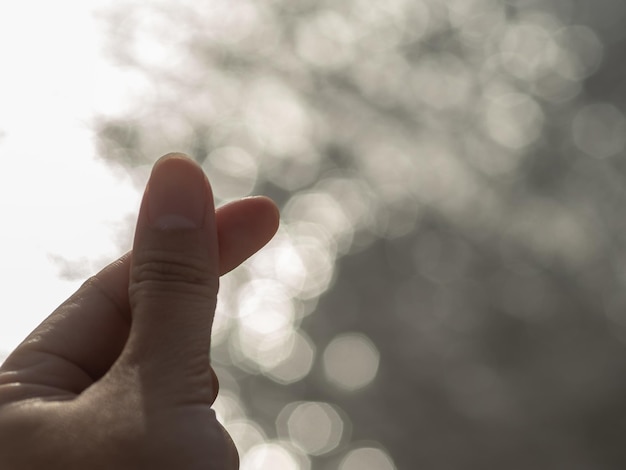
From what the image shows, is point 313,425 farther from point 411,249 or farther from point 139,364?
point 139,364

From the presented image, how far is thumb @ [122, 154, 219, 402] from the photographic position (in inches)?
80.3

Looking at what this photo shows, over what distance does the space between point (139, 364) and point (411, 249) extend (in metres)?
10.8

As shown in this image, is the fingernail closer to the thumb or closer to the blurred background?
the thumb

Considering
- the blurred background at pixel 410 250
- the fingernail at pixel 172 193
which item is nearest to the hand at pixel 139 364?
the fingernail at pixel 172 193

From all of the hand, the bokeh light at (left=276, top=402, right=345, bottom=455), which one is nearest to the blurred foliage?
the bokeh light at (left=276, top=402, right=345, bottom=455)

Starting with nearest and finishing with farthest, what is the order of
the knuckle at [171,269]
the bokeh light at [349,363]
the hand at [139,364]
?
the hand at [139,364] → the knuckle at [171,269] → the bokeh light at [349,363]

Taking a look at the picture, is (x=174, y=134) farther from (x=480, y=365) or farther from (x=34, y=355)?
(x=480, y=365)

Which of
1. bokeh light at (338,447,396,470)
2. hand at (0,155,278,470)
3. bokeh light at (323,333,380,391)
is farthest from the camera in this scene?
bokeh light at (323,333,380,391)

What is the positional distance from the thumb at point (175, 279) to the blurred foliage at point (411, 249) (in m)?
7.69

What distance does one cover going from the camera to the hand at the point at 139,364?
1.96 m

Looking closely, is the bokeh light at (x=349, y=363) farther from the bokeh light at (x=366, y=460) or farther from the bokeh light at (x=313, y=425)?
the bokeh light at (x=366, y=460)

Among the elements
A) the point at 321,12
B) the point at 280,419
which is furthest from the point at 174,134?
the point at 321,12

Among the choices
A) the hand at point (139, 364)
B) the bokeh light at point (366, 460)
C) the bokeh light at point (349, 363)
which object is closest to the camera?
the hand at point (139, 364)

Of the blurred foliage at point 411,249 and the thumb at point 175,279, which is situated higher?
the thumb at point 175,279
